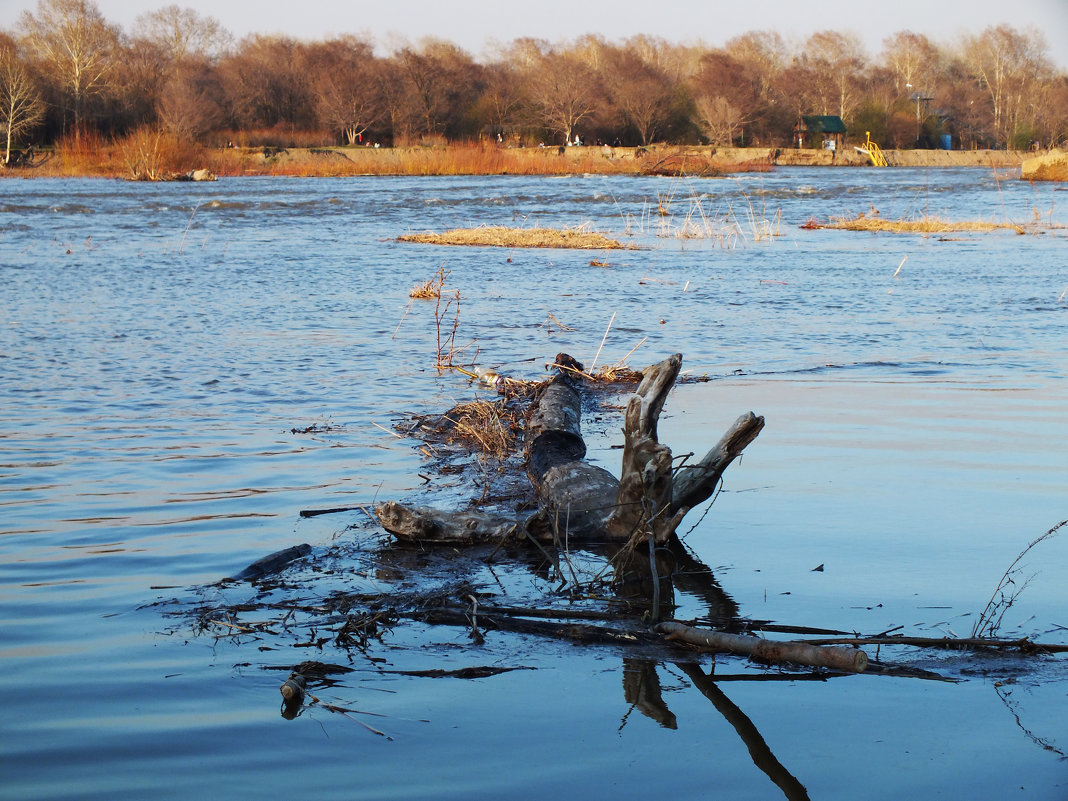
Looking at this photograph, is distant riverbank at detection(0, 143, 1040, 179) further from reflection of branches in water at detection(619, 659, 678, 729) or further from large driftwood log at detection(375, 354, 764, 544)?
reflection of branches in water at detection(619, 659, 678, 729)

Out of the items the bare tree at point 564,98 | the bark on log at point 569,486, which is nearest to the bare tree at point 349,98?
the bare tree at point 564,98

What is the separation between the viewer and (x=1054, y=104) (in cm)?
6612

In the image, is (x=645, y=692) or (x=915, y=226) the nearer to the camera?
(x=645, y=692)

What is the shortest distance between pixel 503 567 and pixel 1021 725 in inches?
87.9

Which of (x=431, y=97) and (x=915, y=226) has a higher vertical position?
(x=431, y=97)

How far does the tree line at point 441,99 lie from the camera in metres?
61.1

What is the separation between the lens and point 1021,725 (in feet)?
11.0

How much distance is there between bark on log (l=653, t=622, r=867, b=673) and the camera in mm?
3309

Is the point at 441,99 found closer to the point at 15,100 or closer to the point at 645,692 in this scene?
the point at 15,100

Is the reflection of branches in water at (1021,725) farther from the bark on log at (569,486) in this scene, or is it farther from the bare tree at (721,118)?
the bare tree at (721,118)

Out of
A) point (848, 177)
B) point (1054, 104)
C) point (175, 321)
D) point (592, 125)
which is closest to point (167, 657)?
point (175, 321)

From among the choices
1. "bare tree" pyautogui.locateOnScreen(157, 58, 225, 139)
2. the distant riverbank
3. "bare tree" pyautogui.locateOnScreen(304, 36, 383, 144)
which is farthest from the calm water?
"bare tree" pyautogui.locateOnScreen(304, 36, 383, 144)

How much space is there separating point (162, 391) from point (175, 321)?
163 inches

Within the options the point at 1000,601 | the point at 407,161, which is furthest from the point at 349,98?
the point at 1000,601
